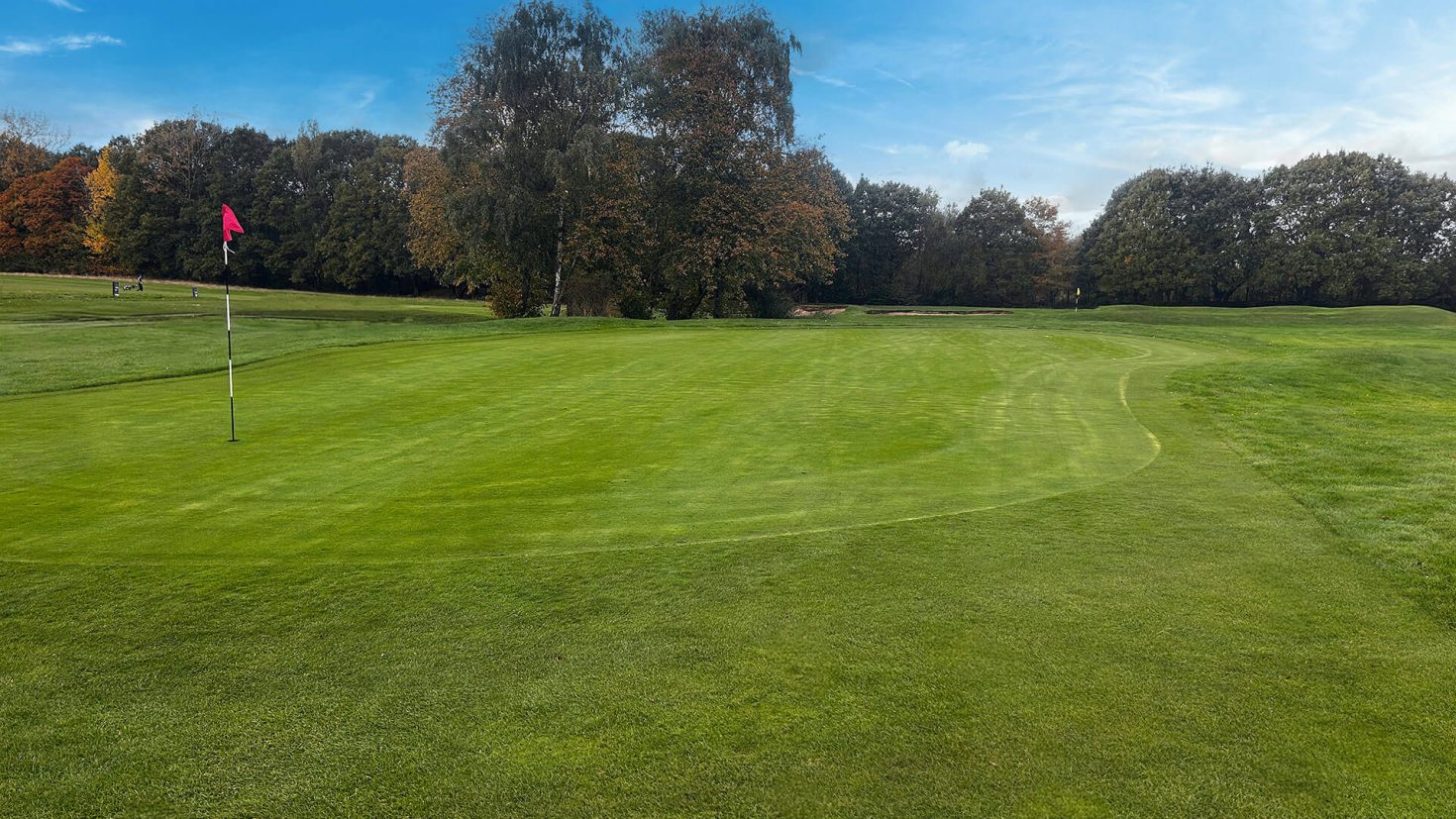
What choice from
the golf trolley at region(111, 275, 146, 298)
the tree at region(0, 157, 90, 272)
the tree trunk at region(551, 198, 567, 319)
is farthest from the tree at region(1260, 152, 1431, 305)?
the tree at region(0, 157, 90, 272)

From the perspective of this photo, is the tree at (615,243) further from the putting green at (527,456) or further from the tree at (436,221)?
the putting green at (527,456)

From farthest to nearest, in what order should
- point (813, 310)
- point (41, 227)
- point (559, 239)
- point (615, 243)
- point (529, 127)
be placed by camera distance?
point (41, 227) → point (813, 310) → point (615, 243) → point (559, 239) → point (529, 127)

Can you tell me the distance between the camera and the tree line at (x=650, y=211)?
121ft

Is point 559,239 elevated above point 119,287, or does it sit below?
above

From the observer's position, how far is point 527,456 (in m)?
7.78

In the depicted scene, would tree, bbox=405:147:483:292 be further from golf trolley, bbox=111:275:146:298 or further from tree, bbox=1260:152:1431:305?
tree, bbox=1260:152:1431:305

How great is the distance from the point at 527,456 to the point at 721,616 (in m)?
4.27

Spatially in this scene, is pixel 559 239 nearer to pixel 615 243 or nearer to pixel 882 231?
pixel 615 243

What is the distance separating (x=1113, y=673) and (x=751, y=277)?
121 ft

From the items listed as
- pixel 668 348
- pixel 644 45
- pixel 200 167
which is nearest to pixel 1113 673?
pixel 668 348

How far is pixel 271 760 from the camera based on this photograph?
2.80 m

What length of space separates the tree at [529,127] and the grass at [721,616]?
88.0 feet

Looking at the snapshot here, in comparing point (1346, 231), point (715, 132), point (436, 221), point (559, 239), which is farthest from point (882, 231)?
point (436, 221)

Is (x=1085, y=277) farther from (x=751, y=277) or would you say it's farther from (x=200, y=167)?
(x=200, y=167)
